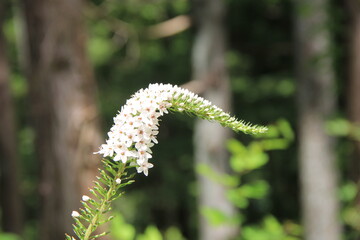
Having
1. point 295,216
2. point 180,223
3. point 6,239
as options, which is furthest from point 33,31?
point 180,223

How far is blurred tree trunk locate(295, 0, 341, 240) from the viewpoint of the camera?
20.7 ft

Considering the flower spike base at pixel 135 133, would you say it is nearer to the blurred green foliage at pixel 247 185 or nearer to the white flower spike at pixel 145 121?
the white flower spike at pixel 145 121

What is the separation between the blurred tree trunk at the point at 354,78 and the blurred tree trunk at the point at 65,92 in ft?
8.33

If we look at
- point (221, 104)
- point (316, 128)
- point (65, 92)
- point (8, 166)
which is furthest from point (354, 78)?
point (8, 166)

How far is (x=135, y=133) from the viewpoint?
140 centimetres

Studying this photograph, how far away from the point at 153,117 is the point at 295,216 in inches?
441

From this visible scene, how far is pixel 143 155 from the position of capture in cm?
139

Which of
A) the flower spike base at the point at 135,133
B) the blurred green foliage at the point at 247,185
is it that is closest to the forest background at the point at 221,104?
the blurred green foliage at the point at 247,185

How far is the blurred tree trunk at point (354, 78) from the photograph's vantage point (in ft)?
17.9

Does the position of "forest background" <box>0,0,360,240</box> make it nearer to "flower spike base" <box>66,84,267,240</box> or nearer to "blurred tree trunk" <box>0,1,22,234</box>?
"blurred tree trunk" <box>0,1,22,234</box>

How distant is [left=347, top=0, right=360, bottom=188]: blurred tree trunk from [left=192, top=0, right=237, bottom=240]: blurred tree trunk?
1.66 m

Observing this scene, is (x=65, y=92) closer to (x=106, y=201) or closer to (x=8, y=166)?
(x=8, y=166)

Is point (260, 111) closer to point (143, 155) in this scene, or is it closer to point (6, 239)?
point (6, 239)

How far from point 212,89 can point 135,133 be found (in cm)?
555
